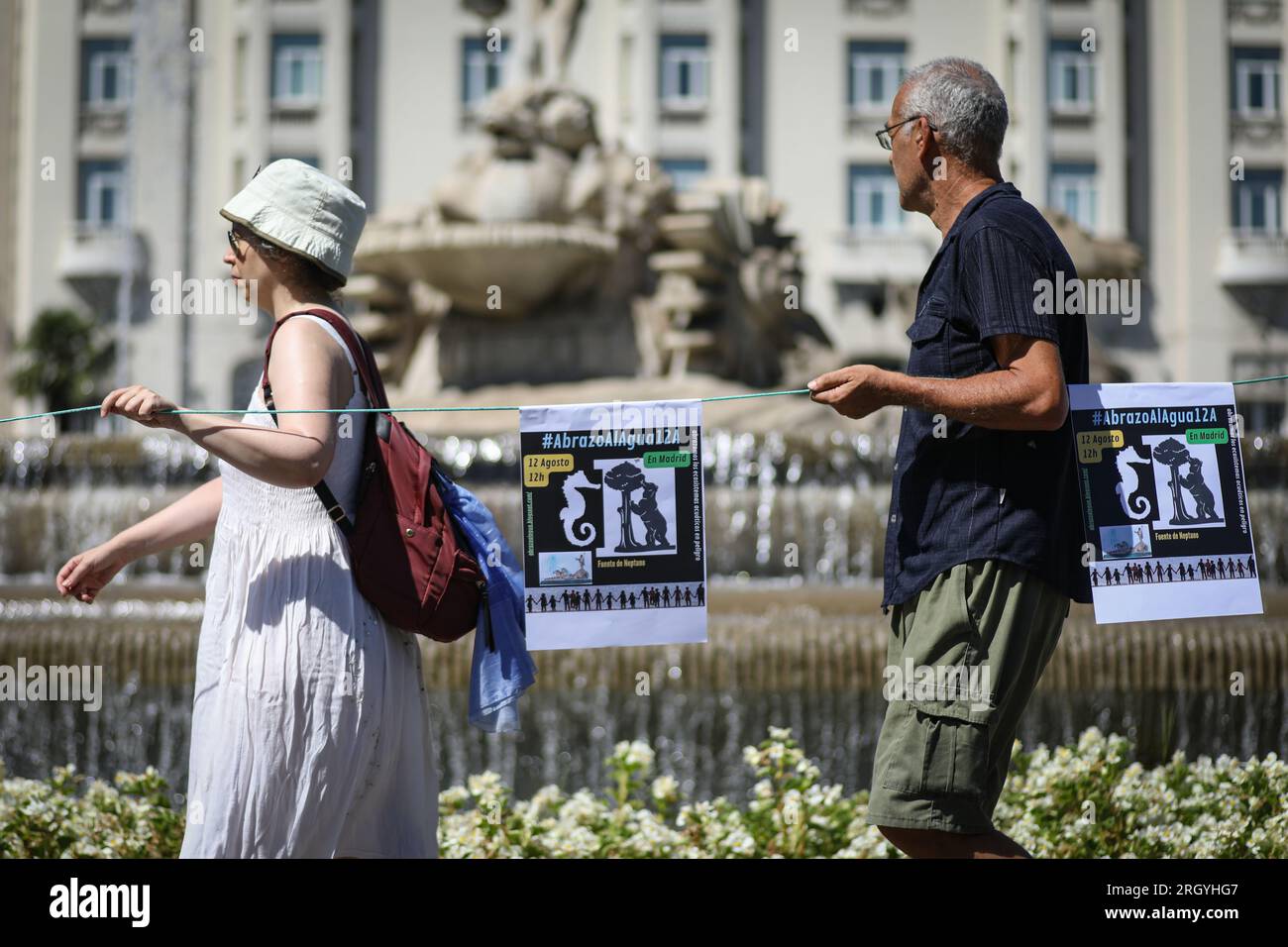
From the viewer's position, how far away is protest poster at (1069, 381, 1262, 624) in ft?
9.86

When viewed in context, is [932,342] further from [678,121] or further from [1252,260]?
[1252,260]

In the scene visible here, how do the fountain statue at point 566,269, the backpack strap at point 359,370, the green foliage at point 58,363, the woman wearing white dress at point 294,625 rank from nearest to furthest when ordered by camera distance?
the woman wearing white dress at point 294,625, the backpack strap at point 359,370, the fountain statue at point 566,269, the green foliage at point 58,363

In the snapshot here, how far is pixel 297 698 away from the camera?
2.82 meters

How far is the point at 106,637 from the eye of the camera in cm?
646

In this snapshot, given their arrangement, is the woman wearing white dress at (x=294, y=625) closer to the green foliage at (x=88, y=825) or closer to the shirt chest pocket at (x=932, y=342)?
the shirt chest pocket at (x=932, y=342)

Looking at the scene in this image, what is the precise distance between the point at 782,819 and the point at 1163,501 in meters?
1.72

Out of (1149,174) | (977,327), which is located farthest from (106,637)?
(1149,174)

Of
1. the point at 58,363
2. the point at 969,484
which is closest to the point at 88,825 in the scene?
the point at 969,484

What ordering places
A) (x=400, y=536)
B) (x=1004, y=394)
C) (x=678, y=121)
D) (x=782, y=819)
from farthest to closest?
1. (x=678, y=121)
2. (x=782, y=819)
3. (x=400, y=536)
4. (x=1004, y=394)

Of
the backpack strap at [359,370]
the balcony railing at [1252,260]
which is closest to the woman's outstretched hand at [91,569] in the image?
the backpack strap at [359,370]

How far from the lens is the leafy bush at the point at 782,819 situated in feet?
A: 14.0

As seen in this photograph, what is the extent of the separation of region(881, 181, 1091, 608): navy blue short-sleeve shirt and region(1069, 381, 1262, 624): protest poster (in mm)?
105
